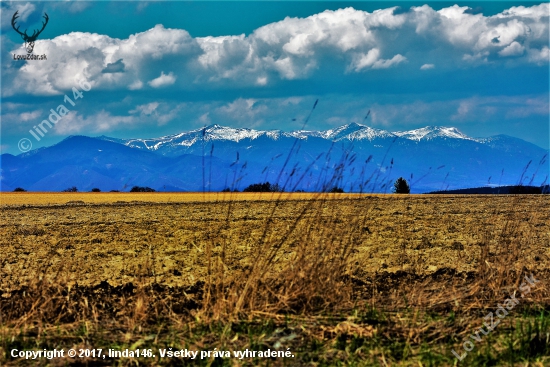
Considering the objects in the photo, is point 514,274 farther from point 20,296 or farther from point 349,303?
point 20,296

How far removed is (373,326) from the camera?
5.61 metres

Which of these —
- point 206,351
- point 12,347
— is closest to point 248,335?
point 206,351

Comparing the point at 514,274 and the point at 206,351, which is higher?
the point at 514,274

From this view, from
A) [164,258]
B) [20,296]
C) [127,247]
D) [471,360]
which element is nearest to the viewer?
[471,360]

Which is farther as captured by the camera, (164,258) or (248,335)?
(164,258)

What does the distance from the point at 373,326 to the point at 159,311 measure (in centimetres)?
236

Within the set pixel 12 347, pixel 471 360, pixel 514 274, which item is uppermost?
pixel 514 274

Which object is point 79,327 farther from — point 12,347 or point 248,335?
point 248,335

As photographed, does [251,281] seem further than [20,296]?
No

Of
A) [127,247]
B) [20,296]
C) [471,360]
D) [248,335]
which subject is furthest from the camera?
[127,247]

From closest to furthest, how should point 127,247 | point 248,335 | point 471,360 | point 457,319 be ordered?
1. point 471,360
2. point 248,335
3. point 457,319
4. point 127,247

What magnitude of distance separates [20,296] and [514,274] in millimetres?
6399

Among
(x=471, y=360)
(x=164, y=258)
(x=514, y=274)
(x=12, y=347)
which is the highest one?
(x=164, y=258)

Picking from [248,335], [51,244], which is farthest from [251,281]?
[51,244]
